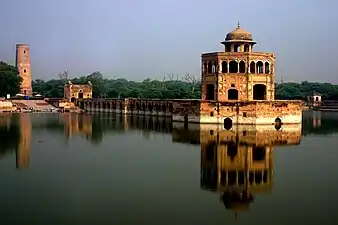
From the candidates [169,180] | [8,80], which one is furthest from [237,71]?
[8,80]

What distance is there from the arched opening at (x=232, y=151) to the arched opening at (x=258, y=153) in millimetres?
575

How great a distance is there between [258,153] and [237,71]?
1138 cm

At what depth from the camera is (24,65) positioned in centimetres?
5481

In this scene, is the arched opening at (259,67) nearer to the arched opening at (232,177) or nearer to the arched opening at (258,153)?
the arched opening at (258,153)

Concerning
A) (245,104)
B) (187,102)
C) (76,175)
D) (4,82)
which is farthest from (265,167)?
(4,82)

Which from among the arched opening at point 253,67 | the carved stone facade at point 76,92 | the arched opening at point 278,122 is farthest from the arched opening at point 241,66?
the carved stone facade at point 76,92

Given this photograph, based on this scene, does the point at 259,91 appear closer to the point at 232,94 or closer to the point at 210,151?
the point at 232,94

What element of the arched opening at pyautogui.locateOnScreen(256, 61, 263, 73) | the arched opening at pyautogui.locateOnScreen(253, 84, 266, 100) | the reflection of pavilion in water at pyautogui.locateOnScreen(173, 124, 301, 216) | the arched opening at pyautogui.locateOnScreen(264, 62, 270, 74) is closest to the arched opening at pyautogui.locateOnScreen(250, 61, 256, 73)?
the arched opening at pyautogui.locateOnScreen(256, 61, 263, 73)

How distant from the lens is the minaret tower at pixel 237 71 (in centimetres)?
2598

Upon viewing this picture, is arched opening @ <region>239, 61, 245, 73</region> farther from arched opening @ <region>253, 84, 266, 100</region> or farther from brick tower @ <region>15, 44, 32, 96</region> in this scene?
brick tower @ <region>15, 44, 32, 96</region>

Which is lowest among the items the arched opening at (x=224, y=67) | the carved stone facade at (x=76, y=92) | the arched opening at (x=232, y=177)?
the arched opening at (x=232, y=177)

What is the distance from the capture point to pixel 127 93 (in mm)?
54250

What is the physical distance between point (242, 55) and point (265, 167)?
1355 centimetres

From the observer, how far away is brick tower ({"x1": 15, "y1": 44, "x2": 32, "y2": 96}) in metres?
54.7
